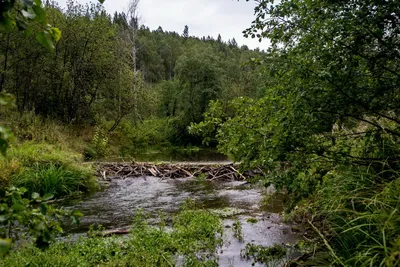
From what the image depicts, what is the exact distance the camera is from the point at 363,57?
4.02m

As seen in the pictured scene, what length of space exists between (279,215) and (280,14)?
5.98m

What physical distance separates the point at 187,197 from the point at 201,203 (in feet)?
2.00

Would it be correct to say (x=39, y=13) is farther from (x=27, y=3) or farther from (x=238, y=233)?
(x=238, y=233)

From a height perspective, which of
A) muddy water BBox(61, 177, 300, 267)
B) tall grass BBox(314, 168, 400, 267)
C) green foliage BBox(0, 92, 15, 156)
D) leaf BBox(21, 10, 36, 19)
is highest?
leaf BBox(21, 10, 36, 19)

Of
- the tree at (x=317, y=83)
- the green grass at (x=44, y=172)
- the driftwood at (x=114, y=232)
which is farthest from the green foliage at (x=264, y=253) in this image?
the green grass at (x=44, y=172)

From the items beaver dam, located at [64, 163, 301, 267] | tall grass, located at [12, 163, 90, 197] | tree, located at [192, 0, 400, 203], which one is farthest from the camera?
tall grass, located at [12, 163, 90, 197]

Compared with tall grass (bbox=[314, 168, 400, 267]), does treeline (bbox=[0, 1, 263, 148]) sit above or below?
above

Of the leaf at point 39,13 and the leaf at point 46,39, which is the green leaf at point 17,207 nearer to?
the leaf at point 46,39

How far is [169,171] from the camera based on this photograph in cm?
1647

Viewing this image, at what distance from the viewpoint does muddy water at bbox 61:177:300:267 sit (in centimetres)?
728

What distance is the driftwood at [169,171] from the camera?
15.9m

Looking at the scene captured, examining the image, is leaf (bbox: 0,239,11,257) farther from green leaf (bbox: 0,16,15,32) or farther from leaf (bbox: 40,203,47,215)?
green leaf (bbox: 0,16,15,32)

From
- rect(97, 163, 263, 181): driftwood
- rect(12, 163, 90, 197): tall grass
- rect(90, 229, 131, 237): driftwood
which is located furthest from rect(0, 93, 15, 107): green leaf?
rect(97, 163, 263, 181): driftwood

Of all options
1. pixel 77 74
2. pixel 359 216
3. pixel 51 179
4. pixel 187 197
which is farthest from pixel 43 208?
pixel 77 74
